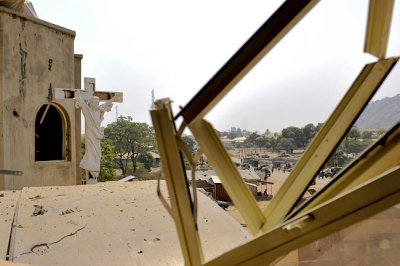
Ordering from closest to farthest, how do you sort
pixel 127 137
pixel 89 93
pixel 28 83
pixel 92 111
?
pixel 28 83 < pixel 89 93 < pixel 92 111 < pixel 127 137

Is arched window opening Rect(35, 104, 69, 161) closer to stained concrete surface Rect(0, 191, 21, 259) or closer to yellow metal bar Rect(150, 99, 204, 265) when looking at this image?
stained concrete surface Rect(0, 191, 21, 259)

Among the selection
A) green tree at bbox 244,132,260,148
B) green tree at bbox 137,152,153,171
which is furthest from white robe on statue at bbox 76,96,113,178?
green tree at bbox 137,152,153,171

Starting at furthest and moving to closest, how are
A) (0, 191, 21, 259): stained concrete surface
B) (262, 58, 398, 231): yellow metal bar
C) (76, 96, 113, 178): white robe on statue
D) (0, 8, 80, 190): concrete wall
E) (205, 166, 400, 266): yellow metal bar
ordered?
1. (76, 96, 113, 178): white robe on statue
2. (0, 8, 80, 190): concrete wall
3. (0, 191, 21, 259): stained concrete surface
4. (262, 58, 398, 231): yellow metal bar
5. (205, 166, 400, 266): yellow metal bar

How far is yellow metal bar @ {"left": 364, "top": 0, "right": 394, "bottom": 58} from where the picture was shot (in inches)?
47.0

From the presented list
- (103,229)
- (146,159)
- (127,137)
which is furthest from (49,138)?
(146,159)

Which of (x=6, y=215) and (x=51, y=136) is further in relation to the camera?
(x=51, y=136)

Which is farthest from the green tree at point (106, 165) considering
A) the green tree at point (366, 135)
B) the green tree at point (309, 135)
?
the green tree at point (366, 135)

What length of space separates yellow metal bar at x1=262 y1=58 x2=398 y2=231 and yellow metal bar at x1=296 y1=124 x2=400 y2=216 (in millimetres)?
157

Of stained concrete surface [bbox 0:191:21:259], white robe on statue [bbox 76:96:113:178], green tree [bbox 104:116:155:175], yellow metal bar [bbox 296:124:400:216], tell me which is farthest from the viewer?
green tree [bbox 104:116:155:175]

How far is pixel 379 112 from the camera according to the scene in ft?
4.46

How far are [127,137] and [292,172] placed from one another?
3400 cm

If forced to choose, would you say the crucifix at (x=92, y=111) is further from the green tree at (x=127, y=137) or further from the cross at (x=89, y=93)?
the green tree at (x=127, y=137)

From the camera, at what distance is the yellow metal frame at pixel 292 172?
3.09 feet

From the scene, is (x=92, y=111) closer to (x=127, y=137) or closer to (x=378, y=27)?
(x=378, y=27)
